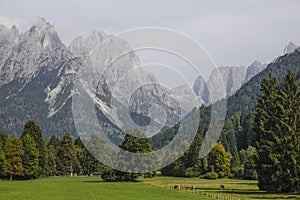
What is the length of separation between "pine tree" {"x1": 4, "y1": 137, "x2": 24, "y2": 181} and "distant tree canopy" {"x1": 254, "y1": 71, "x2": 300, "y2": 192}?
55403mm

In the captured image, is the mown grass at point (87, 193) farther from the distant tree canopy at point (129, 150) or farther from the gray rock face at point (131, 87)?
the distant tree canopy at point (129, 150)

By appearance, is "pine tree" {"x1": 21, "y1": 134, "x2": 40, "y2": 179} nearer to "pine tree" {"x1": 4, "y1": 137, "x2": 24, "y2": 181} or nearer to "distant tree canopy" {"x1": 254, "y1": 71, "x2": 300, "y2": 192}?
"pine tree" {"x1": 4, "y1": 137, "x2": 24, "y2": 181}

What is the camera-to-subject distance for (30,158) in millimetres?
100875

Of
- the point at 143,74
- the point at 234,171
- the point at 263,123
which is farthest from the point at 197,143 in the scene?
the point at 263,123

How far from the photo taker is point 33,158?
101m

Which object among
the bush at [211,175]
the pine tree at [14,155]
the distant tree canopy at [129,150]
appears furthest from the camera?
the bush at [211,175]

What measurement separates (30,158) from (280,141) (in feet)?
203

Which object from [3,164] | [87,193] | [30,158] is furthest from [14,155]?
[87,193]

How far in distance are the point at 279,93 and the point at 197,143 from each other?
7050 cm

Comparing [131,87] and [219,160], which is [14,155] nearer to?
[131,87]

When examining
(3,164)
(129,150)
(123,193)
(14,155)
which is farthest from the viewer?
(14,155)

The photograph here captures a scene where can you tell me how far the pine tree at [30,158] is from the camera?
10012cm

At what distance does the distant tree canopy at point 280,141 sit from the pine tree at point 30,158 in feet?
187

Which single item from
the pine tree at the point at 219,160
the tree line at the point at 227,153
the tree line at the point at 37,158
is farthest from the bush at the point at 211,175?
the tree line at the point at 37,158
